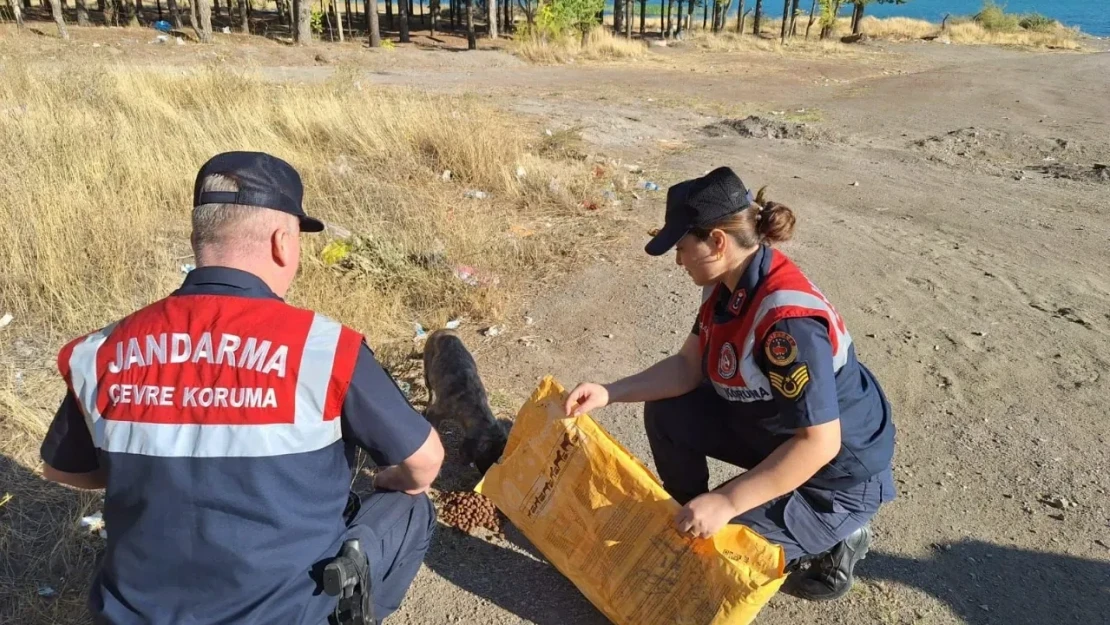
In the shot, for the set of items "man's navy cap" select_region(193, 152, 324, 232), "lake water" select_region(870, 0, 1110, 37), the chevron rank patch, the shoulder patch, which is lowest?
the chevron rank patch

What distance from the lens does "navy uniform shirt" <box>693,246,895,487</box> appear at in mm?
1932

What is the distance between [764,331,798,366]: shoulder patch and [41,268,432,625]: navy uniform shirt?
0.93m

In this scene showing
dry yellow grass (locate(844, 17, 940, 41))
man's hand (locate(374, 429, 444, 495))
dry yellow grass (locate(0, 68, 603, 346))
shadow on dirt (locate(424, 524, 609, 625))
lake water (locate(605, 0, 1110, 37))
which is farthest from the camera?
lake water (locate(605, 0, 1110, 37))

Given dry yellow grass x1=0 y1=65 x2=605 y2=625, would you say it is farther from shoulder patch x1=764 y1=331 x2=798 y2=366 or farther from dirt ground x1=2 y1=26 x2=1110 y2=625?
shoulder patch x1=764 y1=331 x2=798 y2=366

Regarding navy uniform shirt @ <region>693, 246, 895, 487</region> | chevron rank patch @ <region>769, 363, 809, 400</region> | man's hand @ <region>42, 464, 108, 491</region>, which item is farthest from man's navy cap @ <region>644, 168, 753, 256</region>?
man's hand @ <region>42, 464, 108, 491</region>

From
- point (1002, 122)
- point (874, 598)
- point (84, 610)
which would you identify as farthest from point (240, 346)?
point (1002, 122)

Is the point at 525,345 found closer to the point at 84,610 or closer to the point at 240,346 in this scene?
the point at 84,610

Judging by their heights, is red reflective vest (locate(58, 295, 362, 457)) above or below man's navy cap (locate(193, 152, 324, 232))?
below

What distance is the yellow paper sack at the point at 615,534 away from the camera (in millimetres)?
2051

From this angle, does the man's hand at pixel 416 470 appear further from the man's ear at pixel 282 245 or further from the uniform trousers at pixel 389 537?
the man's ear at pixel 282 245

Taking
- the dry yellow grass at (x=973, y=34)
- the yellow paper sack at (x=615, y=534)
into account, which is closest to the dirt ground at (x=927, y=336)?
the yellow paper sack at (x=615, y=534)

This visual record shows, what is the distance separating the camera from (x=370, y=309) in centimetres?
424

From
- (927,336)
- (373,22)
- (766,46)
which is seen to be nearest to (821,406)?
(927,336)

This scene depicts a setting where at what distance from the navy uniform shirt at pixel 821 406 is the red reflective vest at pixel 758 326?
0.02 meters
